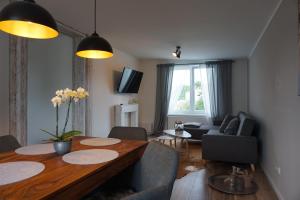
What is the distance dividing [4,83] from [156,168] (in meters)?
2.25

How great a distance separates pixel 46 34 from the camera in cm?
168

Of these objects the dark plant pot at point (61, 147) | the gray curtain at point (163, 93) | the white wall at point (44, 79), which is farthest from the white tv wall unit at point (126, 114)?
the dark plant pot at point (61, 147)

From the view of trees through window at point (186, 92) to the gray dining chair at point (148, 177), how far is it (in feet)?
16.0

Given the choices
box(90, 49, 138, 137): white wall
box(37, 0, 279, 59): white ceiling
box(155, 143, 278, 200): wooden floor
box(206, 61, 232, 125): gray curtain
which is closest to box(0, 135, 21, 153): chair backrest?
box(37, 0, 279, 59): white ceiling

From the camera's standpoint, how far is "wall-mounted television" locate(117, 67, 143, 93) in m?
5.26

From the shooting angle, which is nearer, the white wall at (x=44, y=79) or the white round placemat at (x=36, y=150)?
the white round placemat at (x=36, y=150)

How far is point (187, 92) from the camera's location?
6.49m

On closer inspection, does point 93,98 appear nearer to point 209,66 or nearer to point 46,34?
point 46,34

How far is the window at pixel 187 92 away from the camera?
6.36 metres

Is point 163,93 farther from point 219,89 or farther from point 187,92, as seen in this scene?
point 219,89

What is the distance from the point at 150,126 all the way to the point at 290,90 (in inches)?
192

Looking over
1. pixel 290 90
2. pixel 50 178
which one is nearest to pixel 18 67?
pixel 50 178

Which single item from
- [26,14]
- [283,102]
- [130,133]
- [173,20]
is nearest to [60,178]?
[26,14]

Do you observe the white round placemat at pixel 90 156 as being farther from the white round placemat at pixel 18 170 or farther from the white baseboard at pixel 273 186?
the white baseboard at pixel 273 186
